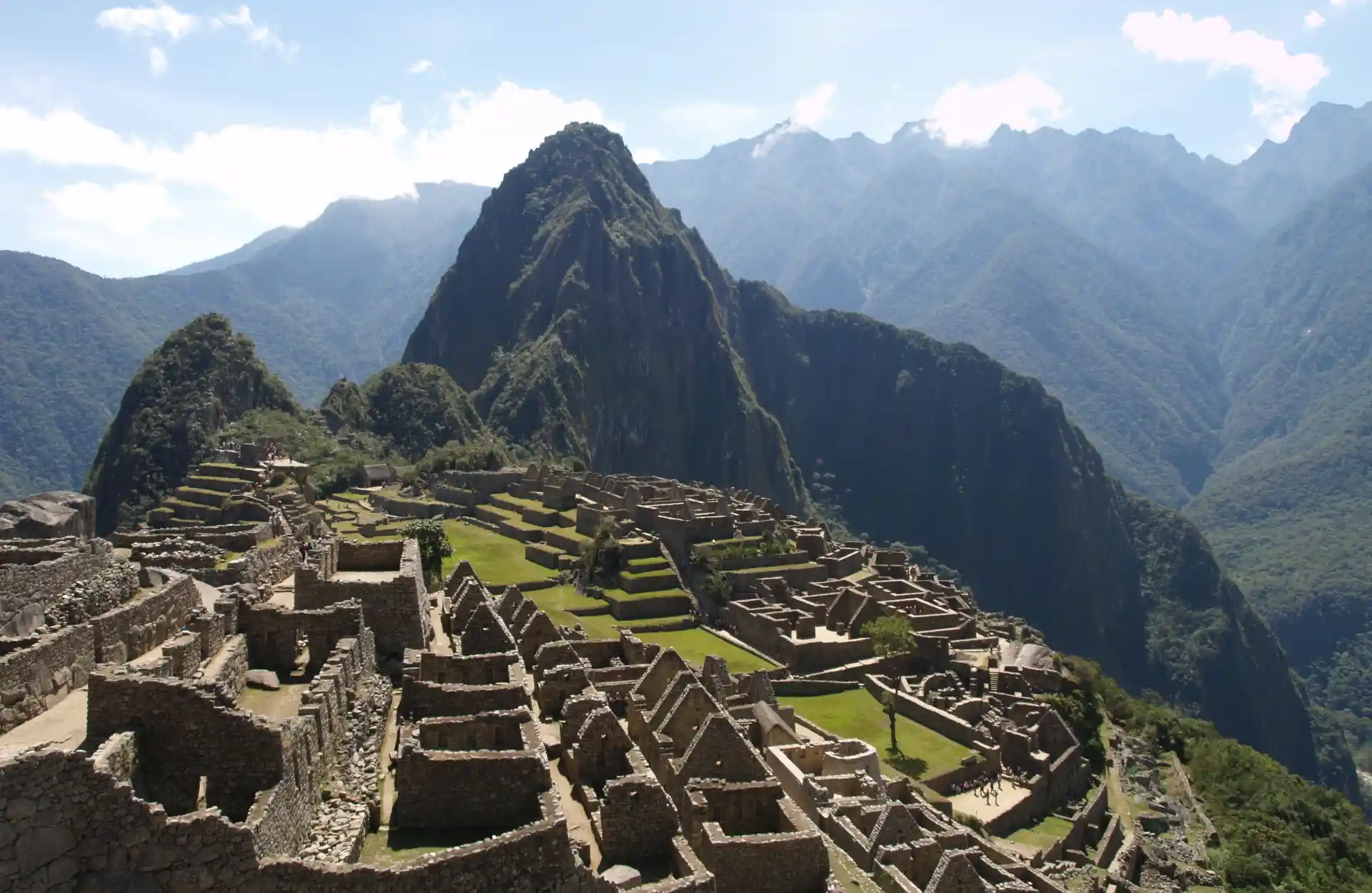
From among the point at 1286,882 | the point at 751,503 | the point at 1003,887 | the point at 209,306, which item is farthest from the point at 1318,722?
the point at 209,306

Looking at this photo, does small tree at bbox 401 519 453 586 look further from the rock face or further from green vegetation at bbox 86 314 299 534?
green vegetation at bbox 86 314 299 534

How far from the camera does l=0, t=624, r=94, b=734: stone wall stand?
10094 millimetres

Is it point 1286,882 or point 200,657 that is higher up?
point 200,657

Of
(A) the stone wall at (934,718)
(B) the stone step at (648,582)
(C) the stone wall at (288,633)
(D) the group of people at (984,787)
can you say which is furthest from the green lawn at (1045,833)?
(C) the stone wall at (288,633)

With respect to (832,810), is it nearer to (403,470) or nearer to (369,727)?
(369,727)

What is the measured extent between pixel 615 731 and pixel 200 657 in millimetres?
5249

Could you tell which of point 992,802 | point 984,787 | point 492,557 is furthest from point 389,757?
point 492,557

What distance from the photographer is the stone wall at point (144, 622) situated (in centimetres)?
1200

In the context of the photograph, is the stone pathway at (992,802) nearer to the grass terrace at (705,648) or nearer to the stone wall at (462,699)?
the grass terrace at (705,648)

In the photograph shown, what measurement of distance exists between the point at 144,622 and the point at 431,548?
63.0ft

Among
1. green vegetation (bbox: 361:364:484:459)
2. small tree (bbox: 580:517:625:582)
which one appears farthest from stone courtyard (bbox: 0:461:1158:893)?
green vegetation (bbox: 361:364:484:459)

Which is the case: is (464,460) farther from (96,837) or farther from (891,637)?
(96,837)

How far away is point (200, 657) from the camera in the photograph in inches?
481

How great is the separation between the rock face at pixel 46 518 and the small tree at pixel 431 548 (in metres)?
8.83
